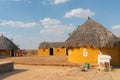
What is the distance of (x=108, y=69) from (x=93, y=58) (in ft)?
11.6

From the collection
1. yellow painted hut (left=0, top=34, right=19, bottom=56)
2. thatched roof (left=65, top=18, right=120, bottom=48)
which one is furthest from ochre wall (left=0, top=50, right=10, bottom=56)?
thatched roof (left=65, top=18, right=120, bottom=48)

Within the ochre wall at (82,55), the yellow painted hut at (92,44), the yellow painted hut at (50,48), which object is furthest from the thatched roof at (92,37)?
the yellow painted hut at (50,48)

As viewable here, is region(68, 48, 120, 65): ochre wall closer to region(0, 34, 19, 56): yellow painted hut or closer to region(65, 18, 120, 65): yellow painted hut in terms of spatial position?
region(65, 18, 120, 65): yellow painted hut

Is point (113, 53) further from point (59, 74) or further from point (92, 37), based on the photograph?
point (59, 74)

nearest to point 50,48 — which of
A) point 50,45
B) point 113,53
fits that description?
point 50,45

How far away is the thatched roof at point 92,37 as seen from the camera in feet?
A: 63.8

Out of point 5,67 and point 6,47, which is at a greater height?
point 6,47

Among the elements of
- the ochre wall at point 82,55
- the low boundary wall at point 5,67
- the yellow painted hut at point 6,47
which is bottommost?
the low boundary wall at point 5,67

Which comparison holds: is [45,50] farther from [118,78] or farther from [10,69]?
[118,78]

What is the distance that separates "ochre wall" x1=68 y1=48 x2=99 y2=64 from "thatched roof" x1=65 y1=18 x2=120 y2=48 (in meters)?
0.44

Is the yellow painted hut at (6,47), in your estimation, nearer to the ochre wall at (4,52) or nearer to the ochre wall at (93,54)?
the ochre wall at (4,52)

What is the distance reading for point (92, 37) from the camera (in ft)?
67.1

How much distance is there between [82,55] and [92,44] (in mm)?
1442

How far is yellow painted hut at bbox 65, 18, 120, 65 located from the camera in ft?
64.4
